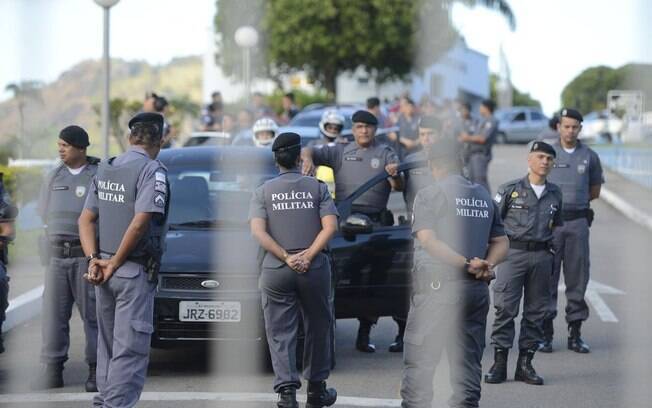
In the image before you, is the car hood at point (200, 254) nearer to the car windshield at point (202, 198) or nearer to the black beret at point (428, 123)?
the car windshield at point (202, 198)

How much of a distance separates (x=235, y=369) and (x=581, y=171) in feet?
10.8

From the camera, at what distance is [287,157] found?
6586 millimetres

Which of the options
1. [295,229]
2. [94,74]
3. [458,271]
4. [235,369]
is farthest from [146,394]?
[94,74]

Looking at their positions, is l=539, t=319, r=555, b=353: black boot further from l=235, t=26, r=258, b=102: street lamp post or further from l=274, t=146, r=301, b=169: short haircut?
l=235, t=26, r=258, b=102: street lamp post

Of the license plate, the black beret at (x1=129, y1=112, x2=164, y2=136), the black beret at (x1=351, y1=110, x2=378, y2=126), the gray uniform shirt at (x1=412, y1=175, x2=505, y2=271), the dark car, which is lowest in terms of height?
the license plate

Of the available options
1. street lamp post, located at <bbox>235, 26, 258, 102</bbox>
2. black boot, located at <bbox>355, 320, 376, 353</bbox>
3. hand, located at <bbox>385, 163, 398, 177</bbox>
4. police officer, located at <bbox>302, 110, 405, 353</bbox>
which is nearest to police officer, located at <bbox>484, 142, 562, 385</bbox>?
hand, located at <bbox>385, 163, 398, 177</bbox>

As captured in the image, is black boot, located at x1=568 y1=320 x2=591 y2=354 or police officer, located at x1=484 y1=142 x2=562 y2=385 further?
black boot, located at x1=568 y1=320 x2=591 y2=354

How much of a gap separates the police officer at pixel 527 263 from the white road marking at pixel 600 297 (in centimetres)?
247

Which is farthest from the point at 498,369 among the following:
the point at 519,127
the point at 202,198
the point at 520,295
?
the point at 519,127

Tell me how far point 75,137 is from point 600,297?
5.80 metres

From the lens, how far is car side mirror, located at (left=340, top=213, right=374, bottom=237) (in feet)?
25.7

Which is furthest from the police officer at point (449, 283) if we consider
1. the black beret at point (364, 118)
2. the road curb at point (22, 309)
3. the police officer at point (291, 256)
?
the road curb at point (22, 309)

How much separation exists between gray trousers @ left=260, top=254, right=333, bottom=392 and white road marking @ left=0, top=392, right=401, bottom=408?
0.41 meters

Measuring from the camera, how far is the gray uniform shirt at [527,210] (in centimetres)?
788
